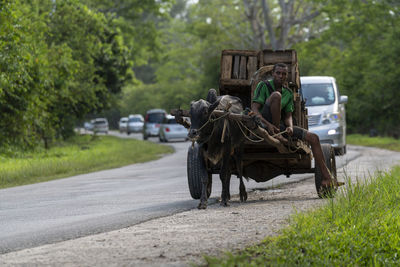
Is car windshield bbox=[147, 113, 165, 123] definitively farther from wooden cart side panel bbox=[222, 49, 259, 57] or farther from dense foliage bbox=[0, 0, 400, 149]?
wooden cart side panel bbox=[222, 49, 259, 57]

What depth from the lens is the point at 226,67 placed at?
13.7 meters

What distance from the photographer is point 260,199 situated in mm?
12219

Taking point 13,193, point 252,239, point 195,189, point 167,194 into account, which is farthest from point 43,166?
point 252,239

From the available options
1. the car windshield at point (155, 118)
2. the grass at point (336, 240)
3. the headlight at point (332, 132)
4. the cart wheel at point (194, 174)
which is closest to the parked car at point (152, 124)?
the car windshield at point (155, 118)

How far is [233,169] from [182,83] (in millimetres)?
74712

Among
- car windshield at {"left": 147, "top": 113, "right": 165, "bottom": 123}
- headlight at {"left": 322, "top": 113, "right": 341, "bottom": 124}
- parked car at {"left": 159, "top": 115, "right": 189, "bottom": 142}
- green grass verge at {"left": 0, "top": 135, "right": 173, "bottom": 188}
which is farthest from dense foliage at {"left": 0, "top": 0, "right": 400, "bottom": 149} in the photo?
headlight at {"left": 322, "top": 113, "right": 341, "bottom": 124}

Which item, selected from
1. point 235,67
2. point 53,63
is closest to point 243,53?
point 235,67

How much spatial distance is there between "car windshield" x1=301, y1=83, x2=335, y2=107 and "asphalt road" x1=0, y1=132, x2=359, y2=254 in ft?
9.60

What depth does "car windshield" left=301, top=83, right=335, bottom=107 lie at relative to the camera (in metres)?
21.8

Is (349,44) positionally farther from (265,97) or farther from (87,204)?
(265,97)

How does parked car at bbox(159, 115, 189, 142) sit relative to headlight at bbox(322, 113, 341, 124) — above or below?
below

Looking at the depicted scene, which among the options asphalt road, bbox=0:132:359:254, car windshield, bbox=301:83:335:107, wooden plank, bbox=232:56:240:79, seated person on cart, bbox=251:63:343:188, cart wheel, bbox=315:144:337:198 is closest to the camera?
asphalt road, bbox=0:132:359:254

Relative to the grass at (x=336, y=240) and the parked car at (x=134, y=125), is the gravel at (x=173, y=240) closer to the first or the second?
the grass at (x=336, y=240)

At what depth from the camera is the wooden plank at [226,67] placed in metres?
13.6
